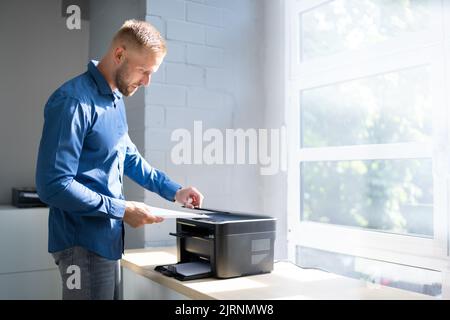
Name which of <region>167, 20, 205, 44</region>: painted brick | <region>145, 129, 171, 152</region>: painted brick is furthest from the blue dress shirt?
<region>167, 20, 205, 44</region>: painted brick

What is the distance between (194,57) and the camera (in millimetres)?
2645

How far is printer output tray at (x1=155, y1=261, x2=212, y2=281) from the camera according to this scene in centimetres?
177

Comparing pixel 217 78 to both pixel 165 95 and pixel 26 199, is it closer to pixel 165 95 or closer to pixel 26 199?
pixel 165 95

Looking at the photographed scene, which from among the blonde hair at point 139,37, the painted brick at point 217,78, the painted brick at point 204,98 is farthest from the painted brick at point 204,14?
the blonde hair at point 139,37

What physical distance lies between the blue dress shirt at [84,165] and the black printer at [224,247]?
0.94 ft

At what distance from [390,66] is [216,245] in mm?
1153

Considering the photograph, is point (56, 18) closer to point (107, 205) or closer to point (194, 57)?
point (194, 57)

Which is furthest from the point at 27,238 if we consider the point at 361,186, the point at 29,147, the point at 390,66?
the point at 390,66

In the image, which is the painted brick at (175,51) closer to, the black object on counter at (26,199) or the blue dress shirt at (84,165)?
the blue dress shirt at (84,165)

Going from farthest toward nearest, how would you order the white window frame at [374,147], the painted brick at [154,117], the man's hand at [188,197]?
1. the painted brick at [154,117]
2. the man's hand at [188,197]
3. the white window frame at [374,147]

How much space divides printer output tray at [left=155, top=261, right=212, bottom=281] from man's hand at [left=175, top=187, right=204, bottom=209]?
279mm

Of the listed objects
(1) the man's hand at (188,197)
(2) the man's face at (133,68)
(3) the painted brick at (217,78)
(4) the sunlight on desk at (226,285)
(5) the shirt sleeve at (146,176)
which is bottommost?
(4) the sunlight on desk at (226,285)

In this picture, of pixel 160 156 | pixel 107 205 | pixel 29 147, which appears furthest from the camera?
pixel 29 147

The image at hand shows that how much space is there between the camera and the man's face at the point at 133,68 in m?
1.74
